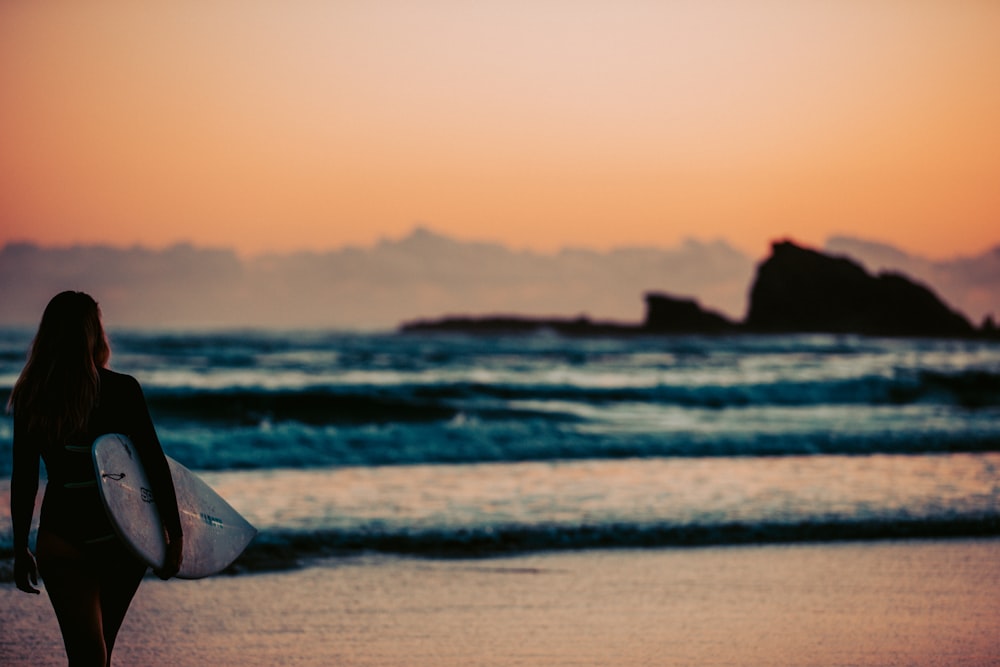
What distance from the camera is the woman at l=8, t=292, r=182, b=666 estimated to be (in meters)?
2.96

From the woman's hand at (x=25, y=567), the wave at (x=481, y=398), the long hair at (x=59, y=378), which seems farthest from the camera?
the wave at (x=481, y=398)

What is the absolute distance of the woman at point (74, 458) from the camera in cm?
296

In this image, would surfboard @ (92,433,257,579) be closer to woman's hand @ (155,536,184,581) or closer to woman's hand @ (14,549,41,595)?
woman's hand @ (155,536,184,581)

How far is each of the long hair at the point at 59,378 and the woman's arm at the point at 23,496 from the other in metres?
0.06

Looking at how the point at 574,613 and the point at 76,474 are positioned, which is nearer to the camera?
the point at 76,474

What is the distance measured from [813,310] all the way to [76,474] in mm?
79582

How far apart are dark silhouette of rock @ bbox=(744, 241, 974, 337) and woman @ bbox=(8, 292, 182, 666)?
75.1 m

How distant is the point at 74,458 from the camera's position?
3.03 metres

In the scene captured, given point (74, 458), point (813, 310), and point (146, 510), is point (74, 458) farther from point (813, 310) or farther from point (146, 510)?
point (813, 310)

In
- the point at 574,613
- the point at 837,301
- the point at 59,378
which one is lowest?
the point at 574,613

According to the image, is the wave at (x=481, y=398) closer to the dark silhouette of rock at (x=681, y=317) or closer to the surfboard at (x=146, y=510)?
the surfboard at (x=146, y=510)

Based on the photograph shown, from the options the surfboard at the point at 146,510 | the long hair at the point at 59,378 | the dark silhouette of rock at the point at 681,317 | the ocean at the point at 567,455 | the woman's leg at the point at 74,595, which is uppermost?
the dark silhouette of rock at the point at 681,317

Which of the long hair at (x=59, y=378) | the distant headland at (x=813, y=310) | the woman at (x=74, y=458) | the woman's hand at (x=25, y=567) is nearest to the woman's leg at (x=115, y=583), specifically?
the woman at (x=74, y=458)

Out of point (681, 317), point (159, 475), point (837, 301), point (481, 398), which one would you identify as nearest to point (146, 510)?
point (159, 475)
